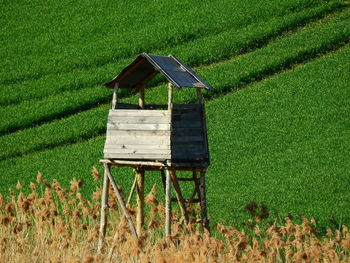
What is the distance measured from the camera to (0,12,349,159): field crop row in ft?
71.5

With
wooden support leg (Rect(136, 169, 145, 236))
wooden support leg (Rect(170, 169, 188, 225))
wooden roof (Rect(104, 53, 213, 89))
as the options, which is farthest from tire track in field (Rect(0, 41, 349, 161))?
wooden support leg (Rect(170, 169, 188, 225))

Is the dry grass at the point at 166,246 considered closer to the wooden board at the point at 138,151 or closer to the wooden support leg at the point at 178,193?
the wooden support leg at the point at 178,193

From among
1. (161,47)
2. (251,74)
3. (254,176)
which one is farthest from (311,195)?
(161,47)

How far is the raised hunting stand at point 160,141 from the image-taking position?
9617mm

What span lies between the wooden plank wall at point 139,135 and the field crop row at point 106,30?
59.6 feet

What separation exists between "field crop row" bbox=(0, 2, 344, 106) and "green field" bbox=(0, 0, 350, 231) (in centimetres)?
6

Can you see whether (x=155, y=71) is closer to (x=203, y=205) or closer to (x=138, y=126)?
(x=138, y=126)

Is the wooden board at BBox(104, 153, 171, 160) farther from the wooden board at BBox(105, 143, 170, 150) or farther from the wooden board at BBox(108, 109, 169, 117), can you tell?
the wooden board at BBox(108, 109, 169, 117)

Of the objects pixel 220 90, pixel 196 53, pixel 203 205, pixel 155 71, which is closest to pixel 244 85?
pixel 220 90

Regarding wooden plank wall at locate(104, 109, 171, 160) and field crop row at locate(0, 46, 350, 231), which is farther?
field crop row at locate(0, 46, 350, 231)

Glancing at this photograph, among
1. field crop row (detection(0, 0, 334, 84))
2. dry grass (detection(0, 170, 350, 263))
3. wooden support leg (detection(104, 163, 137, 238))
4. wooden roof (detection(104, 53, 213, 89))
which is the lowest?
dry grass (detection(0, 170, 350, 263))

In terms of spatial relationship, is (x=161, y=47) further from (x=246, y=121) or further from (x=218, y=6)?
(x=246, y=121)

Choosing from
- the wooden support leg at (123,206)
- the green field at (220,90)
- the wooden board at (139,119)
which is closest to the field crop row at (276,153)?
the green field at (220,90)

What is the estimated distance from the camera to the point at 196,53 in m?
26.9
